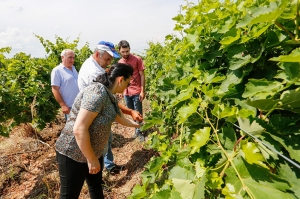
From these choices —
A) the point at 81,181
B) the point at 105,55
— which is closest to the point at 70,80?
the point at 105,55

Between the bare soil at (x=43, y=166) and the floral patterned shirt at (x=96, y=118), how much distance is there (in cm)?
140

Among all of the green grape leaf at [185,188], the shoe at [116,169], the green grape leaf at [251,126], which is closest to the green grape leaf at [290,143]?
the green grape leaf at [251,126]

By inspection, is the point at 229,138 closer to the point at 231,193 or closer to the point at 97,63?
the point at 231,193

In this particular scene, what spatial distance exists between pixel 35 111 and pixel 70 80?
1.76m

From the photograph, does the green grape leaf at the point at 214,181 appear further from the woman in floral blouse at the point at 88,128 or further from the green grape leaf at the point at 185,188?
the woman in floral blouse at the point at 88,128

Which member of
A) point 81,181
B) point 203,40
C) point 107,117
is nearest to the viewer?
point 203,40

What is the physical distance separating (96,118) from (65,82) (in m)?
2.10

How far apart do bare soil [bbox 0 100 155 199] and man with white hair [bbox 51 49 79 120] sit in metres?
1.09

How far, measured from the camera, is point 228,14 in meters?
1.13

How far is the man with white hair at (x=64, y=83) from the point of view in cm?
370

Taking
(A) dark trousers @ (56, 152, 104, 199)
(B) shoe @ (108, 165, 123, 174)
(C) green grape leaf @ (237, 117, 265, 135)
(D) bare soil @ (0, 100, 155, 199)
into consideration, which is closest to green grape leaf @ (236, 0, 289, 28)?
(C) green grape leaf @ (237, 117, 265, 135)

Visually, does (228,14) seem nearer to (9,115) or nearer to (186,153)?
(186,153)

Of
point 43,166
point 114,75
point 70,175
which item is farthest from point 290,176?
point 43,166

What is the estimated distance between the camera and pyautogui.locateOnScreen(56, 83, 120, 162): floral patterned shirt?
1.82 metres
